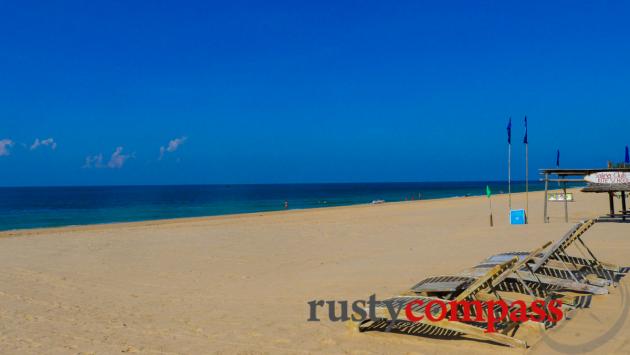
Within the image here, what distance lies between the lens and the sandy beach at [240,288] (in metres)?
5.60

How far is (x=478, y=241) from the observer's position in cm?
1404

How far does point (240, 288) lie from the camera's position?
29.2 ft

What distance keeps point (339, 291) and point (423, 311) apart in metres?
2.61

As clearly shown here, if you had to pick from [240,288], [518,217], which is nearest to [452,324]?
[240,288]

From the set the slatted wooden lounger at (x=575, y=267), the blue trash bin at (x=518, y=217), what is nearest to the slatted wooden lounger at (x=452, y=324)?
the slatted wooden lounger at (x=575, y=267)

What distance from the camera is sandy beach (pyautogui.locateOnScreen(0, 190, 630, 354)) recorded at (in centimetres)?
560

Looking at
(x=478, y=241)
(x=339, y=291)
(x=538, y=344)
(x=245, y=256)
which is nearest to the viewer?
(x=538, y=344)

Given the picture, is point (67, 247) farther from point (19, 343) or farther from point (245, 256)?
point (19, 343)

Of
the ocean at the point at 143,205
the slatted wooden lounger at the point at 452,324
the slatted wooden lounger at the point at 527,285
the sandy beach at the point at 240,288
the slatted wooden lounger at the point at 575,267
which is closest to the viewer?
the slatted wooden lounger at the point at 452,324

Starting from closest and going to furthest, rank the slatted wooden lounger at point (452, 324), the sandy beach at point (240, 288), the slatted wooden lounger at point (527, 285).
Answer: the slatted wooden lounger at point (452, 324) < the sandy beach at point (240, 288) < the slatted wooden lounger at point (527, 285)

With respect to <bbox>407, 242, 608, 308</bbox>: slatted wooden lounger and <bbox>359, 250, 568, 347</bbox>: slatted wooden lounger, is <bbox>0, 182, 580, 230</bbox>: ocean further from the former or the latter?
<bbox>359, 250, 568, 347</bbox>: slatted wooden lounger

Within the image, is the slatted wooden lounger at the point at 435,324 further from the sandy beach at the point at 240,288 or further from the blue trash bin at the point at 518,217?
the blue trash bin at the point at 518,217

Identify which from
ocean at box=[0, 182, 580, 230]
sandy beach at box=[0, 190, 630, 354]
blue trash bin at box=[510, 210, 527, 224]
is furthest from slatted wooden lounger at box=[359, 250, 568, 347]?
ocean at box=[0, 182, 580, 230]

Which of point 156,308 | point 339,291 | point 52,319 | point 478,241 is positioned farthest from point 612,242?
point 52,319
